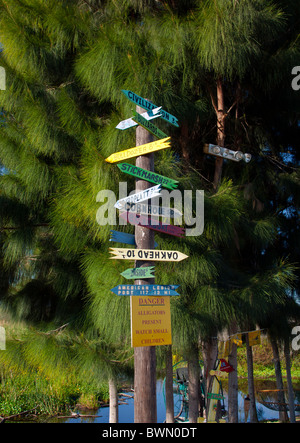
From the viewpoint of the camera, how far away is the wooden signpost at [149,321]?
238 centimetres

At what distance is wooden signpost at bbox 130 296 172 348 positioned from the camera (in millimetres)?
2385

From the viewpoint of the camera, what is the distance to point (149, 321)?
2.46 meters

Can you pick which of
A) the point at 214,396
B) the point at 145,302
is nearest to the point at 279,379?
the point at 214,396

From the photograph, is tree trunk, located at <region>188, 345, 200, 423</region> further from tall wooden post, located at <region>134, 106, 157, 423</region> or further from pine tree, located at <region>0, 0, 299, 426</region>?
tall wooden post, located at <region>134, 106, 157, 423</region>

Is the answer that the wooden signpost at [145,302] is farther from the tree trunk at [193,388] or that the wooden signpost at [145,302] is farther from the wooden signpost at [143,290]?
the tree trunk at [193,388]

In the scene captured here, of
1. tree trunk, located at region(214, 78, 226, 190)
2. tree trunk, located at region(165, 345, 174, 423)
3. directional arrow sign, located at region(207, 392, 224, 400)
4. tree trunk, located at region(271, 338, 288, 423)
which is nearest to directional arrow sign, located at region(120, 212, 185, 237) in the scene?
tree trunk, located at region(214, 78, 226, 190)

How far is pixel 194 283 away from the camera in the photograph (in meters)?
3.48

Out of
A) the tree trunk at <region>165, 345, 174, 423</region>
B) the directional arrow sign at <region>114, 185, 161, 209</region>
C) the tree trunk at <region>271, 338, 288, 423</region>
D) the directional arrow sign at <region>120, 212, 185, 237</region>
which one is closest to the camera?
the directional arrow sign at <region>114, 185, 161, 209</region>

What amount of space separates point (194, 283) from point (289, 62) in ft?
7.45

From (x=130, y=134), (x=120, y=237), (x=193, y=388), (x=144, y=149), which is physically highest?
(x=130, y=134)

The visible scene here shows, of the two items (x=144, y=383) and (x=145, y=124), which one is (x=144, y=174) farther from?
(x=144, y=383)

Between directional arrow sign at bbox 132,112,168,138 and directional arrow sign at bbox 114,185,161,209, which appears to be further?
directional arrow sign at bbox 132,112,168,138
